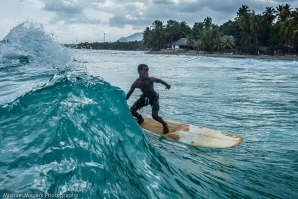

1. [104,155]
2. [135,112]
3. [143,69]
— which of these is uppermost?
[143,69]

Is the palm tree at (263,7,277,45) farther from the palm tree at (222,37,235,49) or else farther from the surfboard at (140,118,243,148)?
the surfboard at (140,118,243,148)

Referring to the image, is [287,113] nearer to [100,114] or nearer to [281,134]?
[281,134]

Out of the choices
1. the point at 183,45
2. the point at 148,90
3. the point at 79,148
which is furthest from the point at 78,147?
the point at 183,45

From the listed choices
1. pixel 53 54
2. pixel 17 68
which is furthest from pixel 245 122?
pixel 17 68

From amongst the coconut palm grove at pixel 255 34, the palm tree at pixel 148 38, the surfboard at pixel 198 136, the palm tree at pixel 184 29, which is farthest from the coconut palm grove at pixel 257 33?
the surfboard at pixel 198 136

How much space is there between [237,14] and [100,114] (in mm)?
75299

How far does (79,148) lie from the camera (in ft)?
10.4

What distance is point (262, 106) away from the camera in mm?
11555

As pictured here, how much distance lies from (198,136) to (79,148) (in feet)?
13.0

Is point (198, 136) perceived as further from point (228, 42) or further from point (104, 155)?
point (228, 42)

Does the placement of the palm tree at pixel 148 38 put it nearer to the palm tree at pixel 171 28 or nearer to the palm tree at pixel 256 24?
the palm tree at pixel 171 28

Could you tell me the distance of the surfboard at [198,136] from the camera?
629 cm

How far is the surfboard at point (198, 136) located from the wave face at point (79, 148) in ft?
7.52

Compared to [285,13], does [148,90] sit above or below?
below
